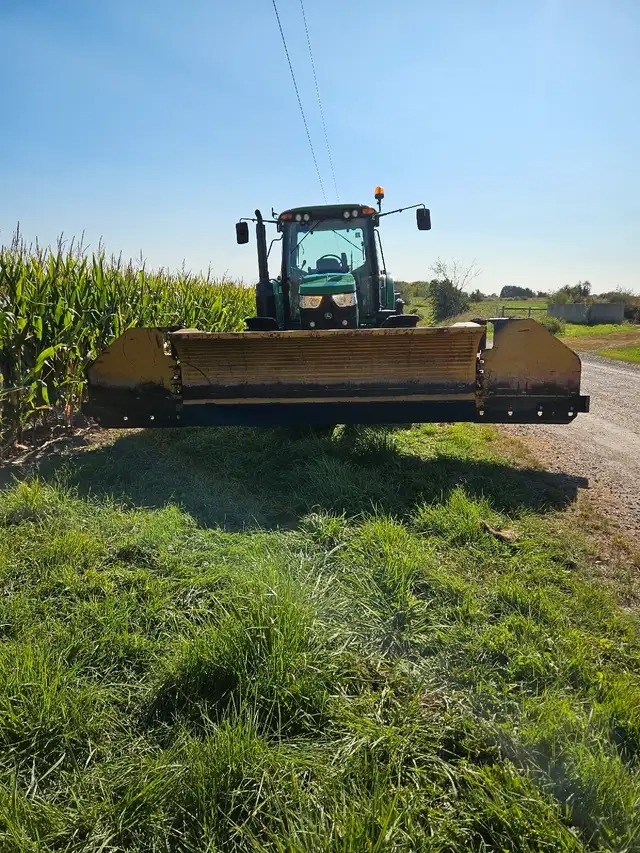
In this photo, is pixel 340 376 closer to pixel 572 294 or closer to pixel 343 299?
pixel 343 299

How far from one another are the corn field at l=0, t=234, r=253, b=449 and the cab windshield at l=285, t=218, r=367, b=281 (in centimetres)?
213

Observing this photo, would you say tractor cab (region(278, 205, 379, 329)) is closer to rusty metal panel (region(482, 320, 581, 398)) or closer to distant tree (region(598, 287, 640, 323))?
rusty metal panel (region(482, 320, 581, 398))

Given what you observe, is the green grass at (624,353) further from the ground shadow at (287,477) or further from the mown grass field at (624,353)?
the ground shadow at (287,477)

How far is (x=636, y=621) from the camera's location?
2637 millimetres

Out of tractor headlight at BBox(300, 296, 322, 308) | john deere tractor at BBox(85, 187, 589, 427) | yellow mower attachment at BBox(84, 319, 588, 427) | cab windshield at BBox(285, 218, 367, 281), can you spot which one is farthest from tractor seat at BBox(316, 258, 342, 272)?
yellow mower attachment at BBox(84, 319, 588, 427)

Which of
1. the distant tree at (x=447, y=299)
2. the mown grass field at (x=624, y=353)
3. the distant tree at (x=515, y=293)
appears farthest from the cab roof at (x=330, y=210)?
the distant tree at (x=515, y=293)

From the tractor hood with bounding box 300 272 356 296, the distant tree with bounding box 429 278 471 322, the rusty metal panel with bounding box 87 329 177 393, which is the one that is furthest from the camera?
the distant tree with bounding box 429 278 471 322

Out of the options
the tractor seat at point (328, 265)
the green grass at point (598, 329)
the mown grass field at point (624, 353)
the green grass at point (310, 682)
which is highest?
the tractor seat at point (328, 265)

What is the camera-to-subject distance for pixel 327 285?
18.7 feet

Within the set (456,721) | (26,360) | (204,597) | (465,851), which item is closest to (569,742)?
(456,721)

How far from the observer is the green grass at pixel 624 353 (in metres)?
14.6

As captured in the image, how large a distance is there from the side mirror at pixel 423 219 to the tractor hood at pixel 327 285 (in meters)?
1.23

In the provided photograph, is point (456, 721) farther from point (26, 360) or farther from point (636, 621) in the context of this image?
point (26, 360)

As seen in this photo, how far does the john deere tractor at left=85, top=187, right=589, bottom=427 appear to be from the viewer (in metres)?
4.87
